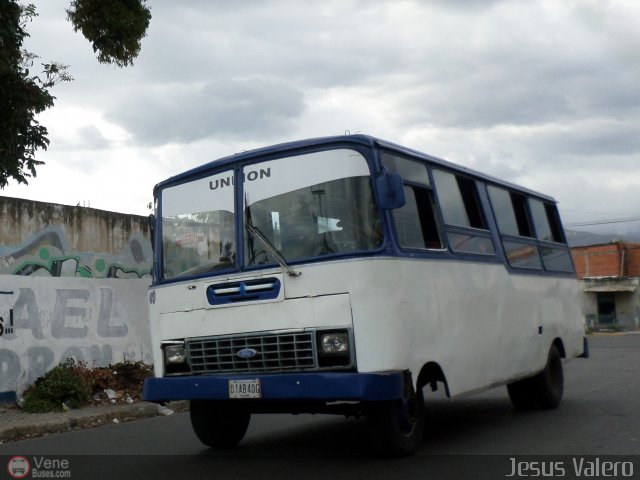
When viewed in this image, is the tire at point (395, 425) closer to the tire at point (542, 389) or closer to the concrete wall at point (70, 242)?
the tire at point (542, 389)

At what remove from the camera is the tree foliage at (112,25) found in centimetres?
1172

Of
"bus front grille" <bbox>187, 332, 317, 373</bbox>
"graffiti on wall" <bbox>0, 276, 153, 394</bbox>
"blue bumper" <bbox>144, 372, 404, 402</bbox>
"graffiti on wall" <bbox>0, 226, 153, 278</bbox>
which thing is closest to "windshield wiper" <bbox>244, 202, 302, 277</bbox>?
"bus front grille" <bbox>187, 332, 317, 373</bbox>

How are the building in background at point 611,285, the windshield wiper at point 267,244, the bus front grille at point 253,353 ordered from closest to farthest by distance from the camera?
1. the bus front grille at point 253,353
2. the windshield wiper at point 267,244
3. the building in background at point 611,285

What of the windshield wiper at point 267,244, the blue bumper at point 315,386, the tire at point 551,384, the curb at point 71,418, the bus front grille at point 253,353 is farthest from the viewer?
the curb at point 71,418

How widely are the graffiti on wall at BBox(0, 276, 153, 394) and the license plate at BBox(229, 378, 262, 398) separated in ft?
21.6

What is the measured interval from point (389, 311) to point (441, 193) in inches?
71.5

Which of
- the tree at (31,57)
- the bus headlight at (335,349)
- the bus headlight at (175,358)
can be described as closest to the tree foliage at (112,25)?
the tree at (31,57)

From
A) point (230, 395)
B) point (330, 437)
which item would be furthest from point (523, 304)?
point (230, 395)

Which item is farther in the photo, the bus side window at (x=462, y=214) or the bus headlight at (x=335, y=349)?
the bus side window at (x=462, y=214)

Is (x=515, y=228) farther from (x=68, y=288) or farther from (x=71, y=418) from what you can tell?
(x=68, y=288)

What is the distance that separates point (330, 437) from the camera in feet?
28.9

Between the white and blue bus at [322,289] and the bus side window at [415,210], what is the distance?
0.02 metres

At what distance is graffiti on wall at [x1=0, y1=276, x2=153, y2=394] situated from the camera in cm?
1244

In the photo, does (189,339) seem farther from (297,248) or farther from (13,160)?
(13,160)
